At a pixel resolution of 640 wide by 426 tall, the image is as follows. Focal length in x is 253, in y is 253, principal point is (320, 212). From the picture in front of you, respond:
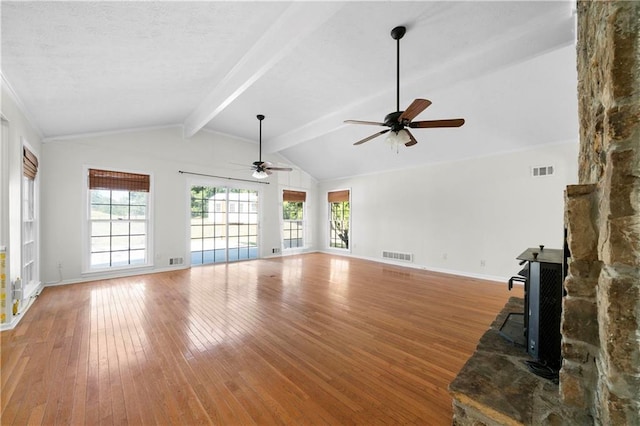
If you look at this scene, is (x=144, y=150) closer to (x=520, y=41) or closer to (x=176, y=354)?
(x=176, y=354)

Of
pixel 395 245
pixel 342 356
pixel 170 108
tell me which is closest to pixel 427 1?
pixel 342 356

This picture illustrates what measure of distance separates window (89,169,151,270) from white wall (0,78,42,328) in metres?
1.53

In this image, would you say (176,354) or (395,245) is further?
(395,245)

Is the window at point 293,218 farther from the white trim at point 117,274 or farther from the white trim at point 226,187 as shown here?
the white trim at point 117,274

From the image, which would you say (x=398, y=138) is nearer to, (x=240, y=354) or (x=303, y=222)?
(x=240, y=354)

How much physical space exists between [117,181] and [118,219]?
765mm

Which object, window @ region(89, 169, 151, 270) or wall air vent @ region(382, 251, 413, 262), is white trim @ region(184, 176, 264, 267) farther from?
wall air vent @ region(382, 251, 413, 262)

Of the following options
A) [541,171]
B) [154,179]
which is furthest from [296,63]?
[541,171]

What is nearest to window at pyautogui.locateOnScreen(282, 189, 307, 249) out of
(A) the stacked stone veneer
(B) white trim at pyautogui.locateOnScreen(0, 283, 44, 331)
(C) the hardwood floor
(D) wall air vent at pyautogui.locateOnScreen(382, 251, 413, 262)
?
A: (D) wall air vent at pyautogui.locateOnScreen(382, 251, 413, 262)

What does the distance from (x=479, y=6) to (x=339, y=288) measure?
13.3 feet

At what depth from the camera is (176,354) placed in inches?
92.1

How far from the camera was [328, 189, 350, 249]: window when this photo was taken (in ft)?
26.7

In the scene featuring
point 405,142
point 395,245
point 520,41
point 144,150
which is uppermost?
point 520,41

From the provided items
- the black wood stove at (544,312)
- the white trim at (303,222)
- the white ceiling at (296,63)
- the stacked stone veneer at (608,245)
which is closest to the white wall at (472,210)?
the white ceiling at (296,63)
